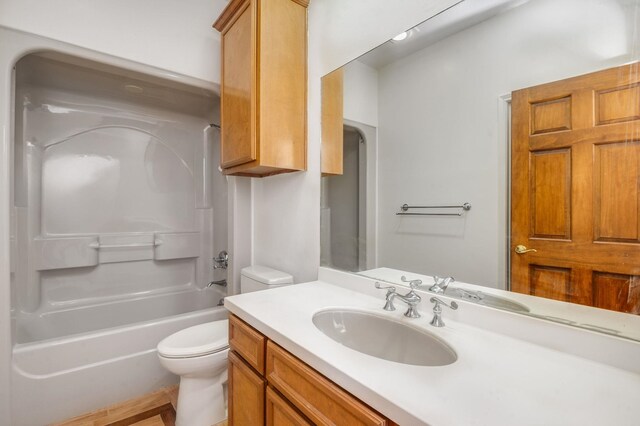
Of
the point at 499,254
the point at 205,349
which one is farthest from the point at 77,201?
the point at 499,254

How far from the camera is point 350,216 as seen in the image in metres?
1.53

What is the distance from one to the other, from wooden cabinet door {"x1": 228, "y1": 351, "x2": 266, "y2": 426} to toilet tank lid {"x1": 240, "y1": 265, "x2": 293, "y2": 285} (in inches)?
20.7

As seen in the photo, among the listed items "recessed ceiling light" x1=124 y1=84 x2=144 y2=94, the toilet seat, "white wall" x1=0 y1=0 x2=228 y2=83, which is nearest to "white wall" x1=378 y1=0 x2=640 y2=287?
the toilet seat

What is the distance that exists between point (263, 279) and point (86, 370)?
1154mm

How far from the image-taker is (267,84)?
1533mm

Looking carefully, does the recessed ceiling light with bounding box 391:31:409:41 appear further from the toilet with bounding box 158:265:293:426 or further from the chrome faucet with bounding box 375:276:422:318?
→ the toilet with bounding box 158:265:293:426

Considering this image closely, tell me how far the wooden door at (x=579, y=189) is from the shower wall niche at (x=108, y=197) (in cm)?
221

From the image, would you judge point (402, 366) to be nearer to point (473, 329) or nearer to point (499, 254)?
point (473, 329)

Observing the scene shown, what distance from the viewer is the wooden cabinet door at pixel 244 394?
100 cm

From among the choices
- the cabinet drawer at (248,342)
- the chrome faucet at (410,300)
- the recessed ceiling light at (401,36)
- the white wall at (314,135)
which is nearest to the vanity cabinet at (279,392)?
the cabinet drawer at (248,342)

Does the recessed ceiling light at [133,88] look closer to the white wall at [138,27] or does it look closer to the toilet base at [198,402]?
the white wall at [138,27]

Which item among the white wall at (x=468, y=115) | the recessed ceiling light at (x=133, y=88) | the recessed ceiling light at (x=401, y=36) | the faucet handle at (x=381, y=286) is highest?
the recessed ceiling light at (x=133, y=88)

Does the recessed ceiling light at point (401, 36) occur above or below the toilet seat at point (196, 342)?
above

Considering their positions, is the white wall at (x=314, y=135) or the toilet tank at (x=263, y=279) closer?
the white wall at (x=314, y=135)
